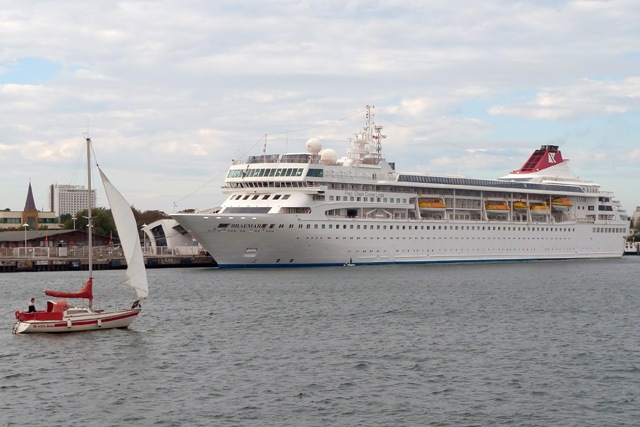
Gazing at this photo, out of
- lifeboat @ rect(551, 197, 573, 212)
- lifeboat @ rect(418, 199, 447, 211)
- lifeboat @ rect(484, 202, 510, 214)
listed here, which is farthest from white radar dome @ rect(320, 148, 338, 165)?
lifeboat @ rect(551, 197, 573, 212)

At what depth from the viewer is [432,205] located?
263ft

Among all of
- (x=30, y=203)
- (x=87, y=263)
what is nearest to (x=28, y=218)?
(x=30, y=203)

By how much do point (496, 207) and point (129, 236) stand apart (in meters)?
54.4

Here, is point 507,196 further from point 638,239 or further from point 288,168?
point 638,239

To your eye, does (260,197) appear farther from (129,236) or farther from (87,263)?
(129,236)

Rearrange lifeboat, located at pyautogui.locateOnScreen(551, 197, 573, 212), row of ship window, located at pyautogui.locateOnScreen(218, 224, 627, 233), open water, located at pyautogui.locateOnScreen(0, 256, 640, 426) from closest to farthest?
1. open water, located at pyautogui.locateOnScreen(0, 256, 640, 426)
2. row of ship window, located at pyautogui.locateOnScreen(218, 224, 627, 233)
3. lifeboat, located at pyautogui.locateOnScreen(551, 197, 573, 212)

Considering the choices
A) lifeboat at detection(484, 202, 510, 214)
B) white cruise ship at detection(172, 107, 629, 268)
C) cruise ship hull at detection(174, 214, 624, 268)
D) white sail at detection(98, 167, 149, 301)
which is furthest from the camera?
lifeboat at detection(484, 202, 510, 214)

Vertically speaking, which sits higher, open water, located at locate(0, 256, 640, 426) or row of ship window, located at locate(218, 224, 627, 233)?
row of ship window, located at locate(218, 224, 627, 233)

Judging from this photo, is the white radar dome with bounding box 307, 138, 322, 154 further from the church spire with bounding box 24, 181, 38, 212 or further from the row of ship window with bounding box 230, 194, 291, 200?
the church spire with bounding box 24, 181, 38, 212

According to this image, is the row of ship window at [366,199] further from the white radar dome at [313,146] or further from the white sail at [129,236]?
the white sail at [129,236]

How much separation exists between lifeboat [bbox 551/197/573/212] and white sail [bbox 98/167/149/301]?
6236 cm

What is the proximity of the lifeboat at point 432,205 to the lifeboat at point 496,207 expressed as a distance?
247 inches

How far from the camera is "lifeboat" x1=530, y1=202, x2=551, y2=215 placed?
9038cm

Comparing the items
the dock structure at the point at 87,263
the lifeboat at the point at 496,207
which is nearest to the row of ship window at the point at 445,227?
the lifeboat at the point at 496,207
